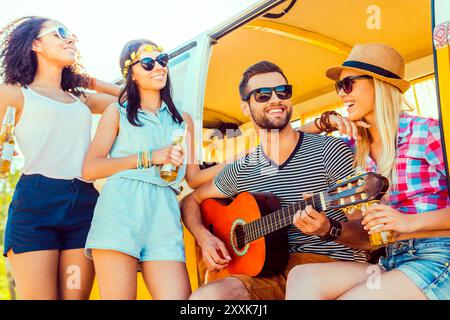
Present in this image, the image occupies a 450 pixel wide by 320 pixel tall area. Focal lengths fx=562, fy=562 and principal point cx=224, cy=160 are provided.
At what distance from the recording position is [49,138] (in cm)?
242

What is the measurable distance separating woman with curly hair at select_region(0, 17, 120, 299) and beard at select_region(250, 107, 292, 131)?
0.75 metres

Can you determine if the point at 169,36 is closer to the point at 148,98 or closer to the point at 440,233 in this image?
the point at 148,98

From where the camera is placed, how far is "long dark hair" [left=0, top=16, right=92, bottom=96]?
8.26 ft

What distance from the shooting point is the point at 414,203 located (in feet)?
6.42

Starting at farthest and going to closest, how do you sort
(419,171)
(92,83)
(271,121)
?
1. (92,83)
2. (271,121)
3. (419,171)

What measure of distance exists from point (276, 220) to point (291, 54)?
128 centimetres

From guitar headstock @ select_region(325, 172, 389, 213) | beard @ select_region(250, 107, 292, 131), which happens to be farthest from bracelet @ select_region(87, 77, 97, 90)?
guitar headstock @ select_region(325, 172, 389, 213)

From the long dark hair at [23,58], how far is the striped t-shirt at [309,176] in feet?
3.16

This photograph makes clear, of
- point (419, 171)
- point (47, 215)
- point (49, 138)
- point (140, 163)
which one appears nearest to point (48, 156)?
point (49, 138)

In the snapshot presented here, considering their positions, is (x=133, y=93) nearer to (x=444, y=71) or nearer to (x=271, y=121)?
(x=271, y=121)

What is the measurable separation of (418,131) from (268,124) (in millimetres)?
716
